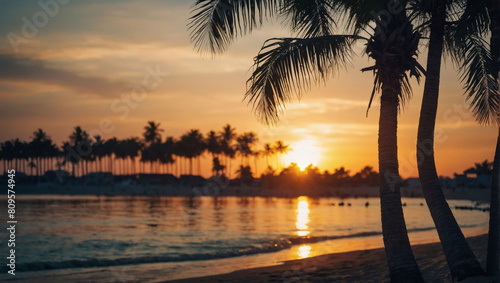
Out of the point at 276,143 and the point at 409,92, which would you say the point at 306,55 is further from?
the point at 276,143

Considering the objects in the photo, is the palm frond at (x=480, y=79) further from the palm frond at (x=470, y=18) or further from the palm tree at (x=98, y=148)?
the palm tree at (x=98, y=148)

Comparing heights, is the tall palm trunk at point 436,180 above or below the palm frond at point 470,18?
below

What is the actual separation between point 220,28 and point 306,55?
177 cm

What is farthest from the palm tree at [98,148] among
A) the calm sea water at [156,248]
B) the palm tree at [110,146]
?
the calm sea water at [156,248]

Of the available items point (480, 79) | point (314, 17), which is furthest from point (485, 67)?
point (314, 17)

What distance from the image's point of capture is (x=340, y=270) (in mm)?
15492

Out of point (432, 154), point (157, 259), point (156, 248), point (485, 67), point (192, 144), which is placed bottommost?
point (156, 248)

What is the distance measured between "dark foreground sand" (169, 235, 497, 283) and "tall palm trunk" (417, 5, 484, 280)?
10.2 ft

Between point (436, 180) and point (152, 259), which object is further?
point (152, 259)

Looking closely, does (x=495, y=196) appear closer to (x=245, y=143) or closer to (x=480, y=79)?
(x=480, y=79)

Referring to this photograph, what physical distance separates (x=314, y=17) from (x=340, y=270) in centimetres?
798

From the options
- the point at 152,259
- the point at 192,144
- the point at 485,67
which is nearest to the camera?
the point at 485,67

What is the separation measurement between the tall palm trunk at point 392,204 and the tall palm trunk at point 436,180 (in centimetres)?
52

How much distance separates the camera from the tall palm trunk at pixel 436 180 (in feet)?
29.0
